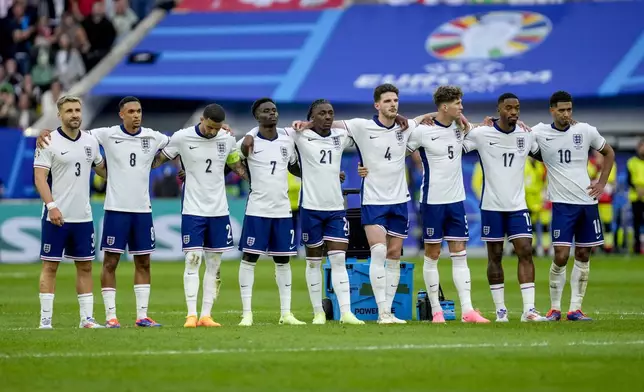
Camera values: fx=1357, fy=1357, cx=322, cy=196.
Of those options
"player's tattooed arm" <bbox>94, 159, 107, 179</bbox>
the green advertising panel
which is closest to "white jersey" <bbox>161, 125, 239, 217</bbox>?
"player's tattooed arm" <bbox>94, 159, 107, 179</bbox>

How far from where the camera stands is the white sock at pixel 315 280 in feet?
51.7

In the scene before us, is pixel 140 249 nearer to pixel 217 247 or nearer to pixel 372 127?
pixel 217 247

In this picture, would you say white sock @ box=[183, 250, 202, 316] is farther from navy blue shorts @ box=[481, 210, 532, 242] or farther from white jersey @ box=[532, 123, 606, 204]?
white jersey @ box=[532, 123, 606, 204]

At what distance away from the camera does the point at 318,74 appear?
121ft

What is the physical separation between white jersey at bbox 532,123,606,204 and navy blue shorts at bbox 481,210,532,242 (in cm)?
57

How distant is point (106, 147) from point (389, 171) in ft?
10.8

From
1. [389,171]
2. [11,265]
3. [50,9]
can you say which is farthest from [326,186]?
[50,9]

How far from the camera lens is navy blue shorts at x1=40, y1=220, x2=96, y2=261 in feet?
50.2

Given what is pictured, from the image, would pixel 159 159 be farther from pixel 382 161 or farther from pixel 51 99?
pixel 51 99

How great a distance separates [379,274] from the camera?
1565 cm

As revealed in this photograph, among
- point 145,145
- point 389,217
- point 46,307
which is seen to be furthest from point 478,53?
point 46,307

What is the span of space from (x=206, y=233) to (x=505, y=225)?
A: 3572mm

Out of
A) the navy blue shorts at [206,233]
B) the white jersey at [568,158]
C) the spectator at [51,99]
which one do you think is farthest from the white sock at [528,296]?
the spectator at [51,99]

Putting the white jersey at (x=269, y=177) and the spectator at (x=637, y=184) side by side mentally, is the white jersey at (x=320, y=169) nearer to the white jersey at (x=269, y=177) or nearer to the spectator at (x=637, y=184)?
the white jersey at (x=269, y=177)
